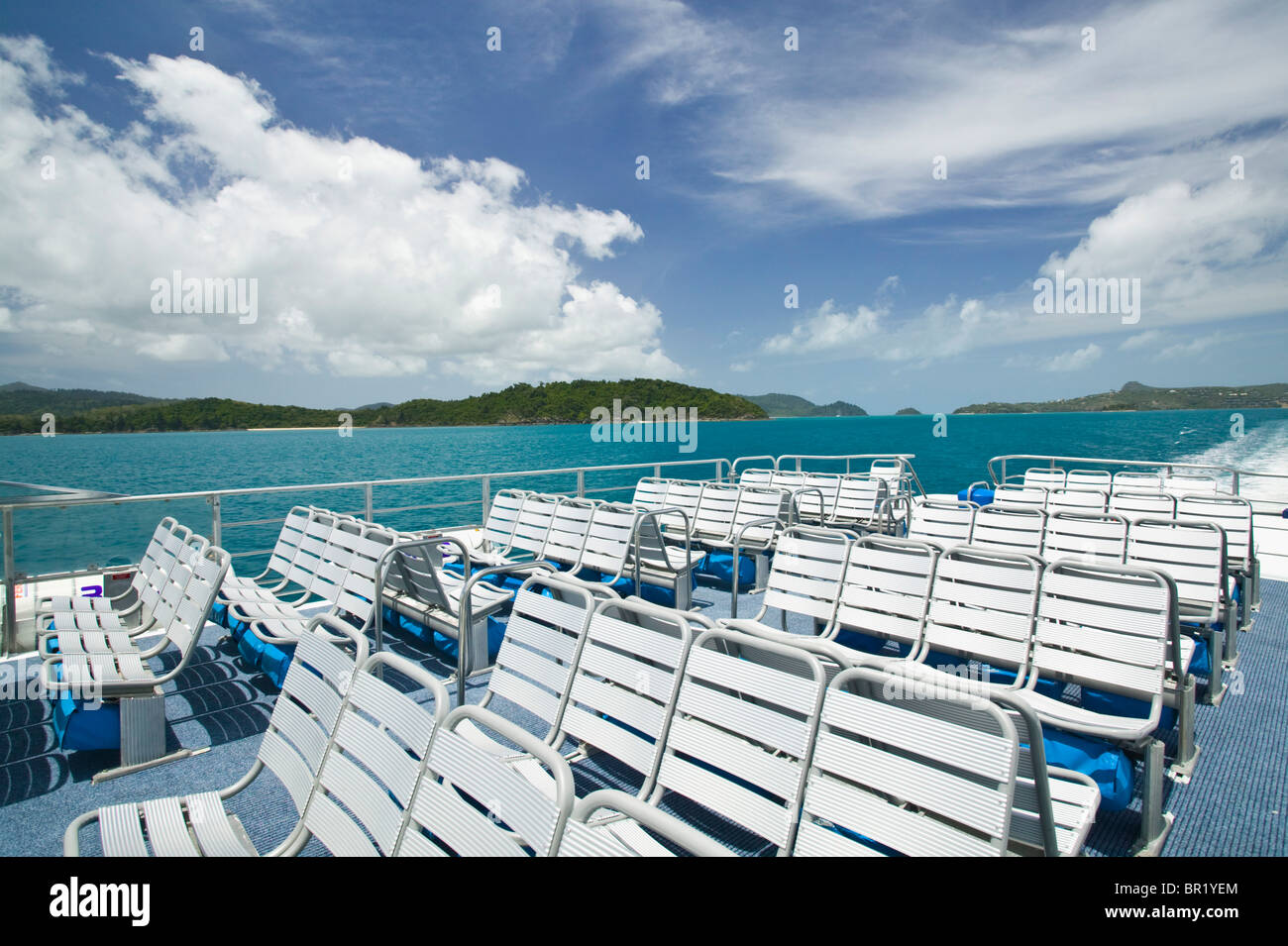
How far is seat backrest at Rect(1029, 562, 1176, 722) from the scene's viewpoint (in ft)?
8.90

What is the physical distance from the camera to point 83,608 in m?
4.34

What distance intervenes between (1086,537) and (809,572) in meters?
2.07

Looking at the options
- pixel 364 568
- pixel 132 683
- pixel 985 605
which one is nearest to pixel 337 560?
pixel 364 568

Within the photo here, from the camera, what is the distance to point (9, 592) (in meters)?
4.57

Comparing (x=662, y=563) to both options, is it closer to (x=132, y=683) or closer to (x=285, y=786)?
(x=132, y=683)

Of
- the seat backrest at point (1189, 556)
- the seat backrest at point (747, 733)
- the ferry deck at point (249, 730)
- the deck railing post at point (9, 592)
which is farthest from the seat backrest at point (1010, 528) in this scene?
the deck railing post at point (9, 592)

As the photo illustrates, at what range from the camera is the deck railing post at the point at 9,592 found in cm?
455

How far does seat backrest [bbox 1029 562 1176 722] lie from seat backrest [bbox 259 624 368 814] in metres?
2.89

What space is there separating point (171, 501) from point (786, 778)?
5.57m

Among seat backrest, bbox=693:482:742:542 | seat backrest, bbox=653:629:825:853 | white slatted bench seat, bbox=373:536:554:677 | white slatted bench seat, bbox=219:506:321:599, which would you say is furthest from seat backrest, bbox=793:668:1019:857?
seat backrest, bbox=693:482:742:542

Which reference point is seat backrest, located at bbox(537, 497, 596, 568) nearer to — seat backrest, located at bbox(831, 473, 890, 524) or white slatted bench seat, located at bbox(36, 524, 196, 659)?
white slatted bench seat, located at bbox(36, 524, 196, 659)
